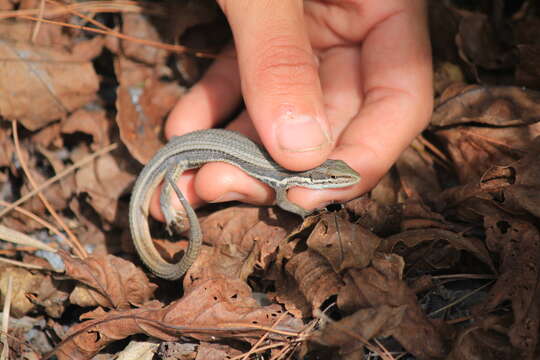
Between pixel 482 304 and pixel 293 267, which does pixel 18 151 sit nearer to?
pixel 293 267

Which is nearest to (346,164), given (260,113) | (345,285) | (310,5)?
(260,113)

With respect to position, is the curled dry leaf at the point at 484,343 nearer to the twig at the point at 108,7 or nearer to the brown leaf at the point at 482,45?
the brown leaf at the point at 482,45

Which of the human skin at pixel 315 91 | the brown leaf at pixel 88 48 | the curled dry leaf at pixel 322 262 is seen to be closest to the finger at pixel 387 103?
the human skin at pixel 315 91

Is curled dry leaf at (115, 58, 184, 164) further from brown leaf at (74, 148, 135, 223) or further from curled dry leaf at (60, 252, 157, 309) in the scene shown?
curled dry leaf at (60, 252, 157, 309)

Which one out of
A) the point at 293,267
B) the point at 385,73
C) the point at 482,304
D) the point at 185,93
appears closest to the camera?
the point at 482,304

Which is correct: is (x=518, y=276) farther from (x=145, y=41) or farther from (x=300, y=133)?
(x=145, y=41)
